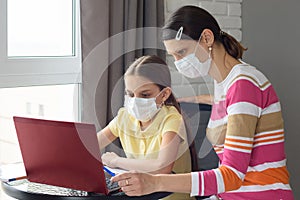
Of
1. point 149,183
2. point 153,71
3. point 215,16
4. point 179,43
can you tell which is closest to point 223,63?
point 179,43

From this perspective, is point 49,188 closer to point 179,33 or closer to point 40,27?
point 179,33

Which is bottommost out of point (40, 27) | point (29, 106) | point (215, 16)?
point (29, 106)

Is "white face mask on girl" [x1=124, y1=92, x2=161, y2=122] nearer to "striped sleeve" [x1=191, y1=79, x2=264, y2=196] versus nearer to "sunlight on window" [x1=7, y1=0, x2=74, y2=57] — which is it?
"striped sleeve" [x1=191, y1=79, x2=264, y2=196]

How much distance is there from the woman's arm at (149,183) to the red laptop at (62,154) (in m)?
0.07

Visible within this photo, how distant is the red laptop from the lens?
1535 mm

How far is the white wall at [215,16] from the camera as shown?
2.89 meters

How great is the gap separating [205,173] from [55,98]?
44.0 inches

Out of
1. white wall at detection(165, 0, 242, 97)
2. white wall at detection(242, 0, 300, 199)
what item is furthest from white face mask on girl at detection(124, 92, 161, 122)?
white wall at detection(242, 0, 300, 199)

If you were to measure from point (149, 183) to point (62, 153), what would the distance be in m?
0.27

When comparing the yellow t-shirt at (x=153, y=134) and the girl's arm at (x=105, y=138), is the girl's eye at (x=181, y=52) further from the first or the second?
the girl's arm at (x=105, y=138)

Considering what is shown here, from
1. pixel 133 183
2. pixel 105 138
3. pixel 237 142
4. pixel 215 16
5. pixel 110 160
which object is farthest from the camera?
pixel 215 16

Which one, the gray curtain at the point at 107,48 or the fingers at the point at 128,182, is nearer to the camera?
the fingers at the point at 128,182

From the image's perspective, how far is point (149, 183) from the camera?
5.22 ft

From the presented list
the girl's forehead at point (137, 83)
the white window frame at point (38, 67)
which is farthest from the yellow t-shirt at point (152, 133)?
the white window frame at point (38, 67)
